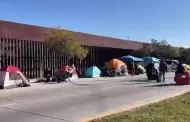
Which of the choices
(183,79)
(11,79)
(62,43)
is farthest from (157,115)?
(62,43)

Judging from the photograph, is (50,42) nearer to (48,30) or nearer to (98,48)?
(48,30)

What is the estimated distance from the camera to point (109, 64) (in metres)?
33.2

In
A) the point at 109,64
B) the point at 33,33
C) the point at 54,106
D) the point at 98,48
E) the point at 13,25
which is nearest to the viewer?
the point at 54,106

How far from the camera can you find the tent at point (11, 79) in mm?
19934

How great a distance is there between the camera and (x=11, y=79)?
66.7 feet

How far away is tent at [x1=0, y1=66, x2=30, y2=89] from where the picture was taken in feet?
65.4

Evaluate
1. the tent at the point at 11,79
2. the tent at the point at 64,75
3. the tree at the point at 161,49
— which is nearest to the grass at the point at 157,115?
the tent at the point at 11,79

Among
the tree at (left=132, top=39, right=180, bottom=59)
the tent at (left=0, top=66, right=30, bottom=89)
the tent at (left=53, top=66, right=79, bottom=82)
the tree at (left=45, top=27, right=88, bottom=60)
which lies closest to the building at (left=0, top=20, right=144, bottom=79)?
the tree at (left=45, top=27, right=88, bottom=60)

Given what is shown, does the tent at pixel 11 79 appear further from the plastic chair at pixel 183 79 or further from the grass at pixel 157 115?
the grass at pixel 157 115

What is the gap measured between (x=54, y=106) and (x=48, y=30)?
1958cm

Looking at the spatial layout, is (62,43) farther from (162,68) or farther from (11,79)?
(162,68)

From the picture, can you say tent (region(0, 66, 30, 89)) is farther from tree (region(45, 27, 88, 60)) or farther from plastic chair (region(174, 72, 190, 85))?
plastic chair (region(174, 72, 190, 85))

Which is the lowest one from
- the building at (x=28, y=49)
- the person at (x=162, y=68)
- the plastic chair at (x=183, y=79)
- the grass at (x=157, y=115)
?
the grass at (x=157, y=115)

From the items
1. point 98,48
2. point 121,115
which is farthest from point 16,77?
point 98,48
